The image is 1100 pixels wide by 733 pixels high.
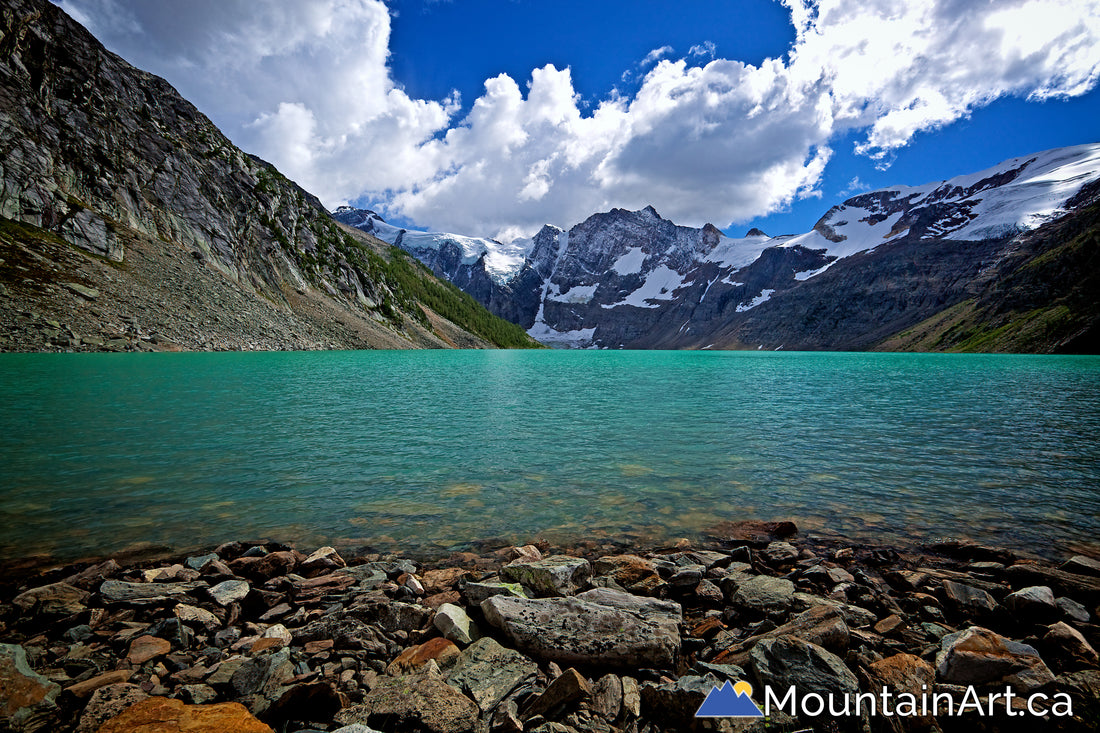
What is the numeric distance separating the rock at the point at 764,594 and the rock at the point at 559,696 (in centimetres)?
376

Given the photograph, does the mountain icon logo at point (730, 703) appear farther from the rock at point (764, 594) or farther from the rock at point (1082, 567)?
the rock at point (1082, 567)

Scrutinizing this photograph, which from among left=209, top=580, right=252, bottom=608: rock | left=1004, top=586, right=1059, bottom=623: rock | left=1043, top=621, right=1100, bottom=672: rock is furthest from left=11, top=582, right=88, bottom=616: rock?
left=1004, top=586, right=1059, bottom=623: rock

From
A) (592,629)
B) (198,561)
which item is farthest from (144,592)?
(592,629)

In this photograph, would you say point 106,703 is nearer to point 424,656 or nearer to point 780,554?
point 424,656

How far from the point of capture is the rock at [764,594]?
7.70m

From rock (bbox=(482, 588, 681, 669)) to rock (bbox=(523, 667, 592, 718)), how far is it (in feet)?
2.93

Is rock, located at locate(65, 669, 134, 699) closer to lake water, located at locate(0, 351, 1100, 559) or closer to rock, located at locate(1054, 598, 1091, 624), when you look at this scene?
lake water, located at locate(0, 351, 1100, 559)

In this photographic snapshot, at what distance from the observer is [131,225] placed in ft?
307

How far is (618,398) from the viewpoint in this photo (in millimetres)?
38594

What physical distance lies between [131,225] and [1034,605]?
12935 cm

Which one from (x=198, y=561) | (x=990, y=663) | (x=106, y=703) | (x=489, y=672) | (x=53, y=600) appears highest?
(x=990, y=663)

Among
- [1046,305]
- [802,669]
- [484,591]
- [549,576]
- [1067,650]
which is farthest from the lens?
[1046,305]

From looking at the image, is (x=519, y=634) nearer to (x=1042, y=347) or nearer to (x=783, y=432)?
(x=783, y=432)

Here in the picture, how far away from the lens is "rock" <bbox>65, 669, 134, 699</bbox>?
204 inches
